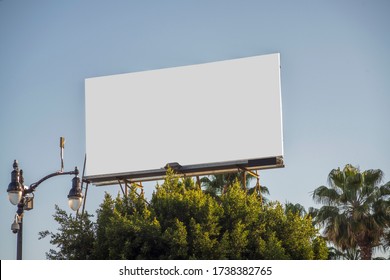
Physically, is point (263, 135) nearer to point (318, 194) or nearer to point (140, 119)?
point (318, 194)

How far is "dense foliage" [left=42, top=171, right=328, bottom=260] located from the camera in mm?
21031

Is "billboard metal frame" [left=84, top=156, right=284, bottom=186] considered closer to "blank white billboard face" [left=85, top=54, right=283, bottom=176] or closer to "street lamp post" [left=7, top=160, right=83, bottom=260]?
"blank white billboard face" [left=85, top=54, right=283, bottom=176]

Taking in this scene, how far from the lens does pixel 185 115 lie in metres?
34.8

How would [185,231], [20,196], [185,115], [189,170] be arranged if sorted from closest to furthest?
[20,196]
[185,231]
[189,170]
[185,115]

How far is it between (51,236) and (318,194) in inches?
577

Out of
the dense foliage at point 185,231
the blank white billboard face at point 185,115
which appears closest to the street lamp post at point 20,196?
the dense foliage at point 185,231

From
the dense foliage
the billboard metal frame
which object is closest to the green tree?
the dense foliage

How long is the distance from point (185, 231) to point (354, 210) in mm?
13514

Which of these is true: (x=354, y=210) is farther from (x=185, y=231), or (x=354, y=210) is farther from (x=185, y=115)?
(x=185, y=231)

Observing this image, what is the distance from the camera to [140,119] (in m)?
36.3

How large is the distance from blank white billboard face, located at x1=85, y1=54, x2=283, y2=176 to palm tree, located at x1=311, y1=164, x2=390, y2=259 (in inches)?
160

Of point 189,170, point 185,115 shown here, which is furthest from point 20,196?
point 185,115
